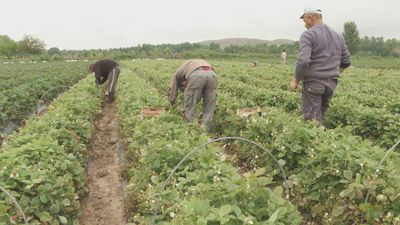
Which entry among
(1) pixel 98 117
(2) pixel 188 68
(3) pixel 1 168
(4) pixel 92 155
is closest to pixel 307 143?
(2) pixel 188 68

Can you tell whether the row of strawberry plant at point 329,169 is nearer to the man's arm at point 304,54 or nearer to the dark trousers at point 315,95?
the dark trousers at point 315,95

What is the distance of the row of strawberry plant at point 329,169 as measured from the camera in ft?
12.6

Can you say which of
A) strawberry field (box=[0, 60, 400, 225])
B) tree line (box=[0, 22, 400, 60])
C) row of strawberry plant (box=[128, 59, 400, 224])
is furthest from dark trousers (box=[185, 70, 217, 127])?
tree line (box=[0, 22, 400, 60])

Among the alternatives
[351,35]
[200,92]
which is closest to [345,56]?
[200,92]

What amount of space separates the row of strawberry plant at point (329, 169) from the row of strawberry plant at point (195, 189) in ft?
2.49

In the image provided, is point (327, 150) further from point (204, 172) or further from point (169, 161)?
point (169, 161)

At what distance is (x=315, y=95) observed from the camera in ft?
22.5

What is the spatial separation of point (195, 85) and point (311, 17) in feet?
7.79

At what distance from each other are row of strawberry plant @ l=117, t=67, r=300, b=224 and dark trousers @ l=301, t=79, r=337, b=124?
5.96ft

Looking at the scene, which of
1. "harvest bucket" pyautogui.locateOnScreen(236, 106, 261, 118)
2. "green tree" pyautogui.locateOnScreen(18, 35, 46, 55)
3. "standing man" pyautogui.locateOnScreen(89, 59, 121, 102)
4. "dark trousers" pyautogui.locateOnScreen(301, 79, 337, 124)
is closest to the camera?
Result: "dark trousers" pyautogui.locateOnScreen(301, 79, 337, 124)

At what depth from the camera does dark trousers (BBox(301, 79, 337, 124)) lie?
22.2 ft

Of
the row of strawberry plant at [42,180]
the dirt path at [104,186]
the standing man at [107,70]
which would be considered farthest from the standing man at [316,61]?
the standing man at [107,70]

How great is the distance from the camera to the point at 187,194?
398 cm

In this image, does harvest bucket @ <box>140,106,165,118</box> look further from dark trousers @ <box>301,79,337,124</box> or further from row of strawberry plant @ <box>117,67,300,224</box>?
dark trousers @ <box>301,79,337,124</box>
